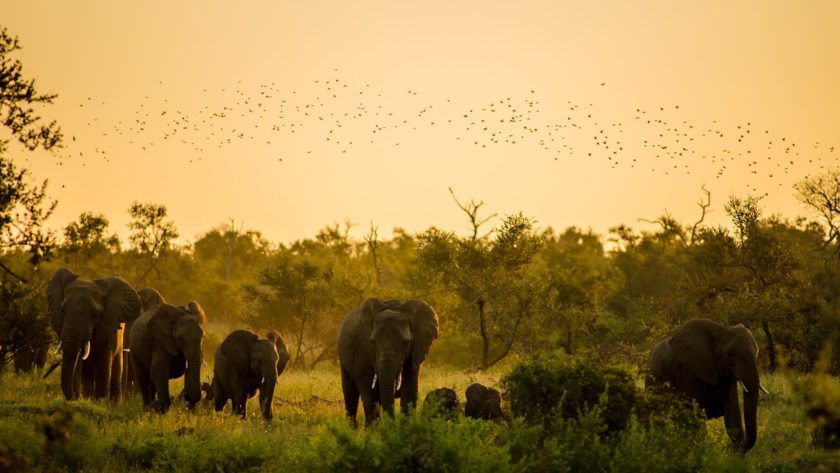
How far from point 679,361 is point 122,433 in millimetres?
10410

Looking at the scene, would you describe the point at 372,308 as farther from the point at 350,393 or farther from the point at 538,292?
the point at 538,292

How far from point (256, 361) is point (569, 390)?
7800mm

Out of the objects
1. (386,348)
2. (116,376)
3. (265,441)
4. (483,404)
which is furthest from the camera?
(116,376)

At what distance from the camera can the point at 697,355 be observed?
18.5 meters

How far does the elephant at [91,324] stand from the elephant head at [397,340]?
7.01 m

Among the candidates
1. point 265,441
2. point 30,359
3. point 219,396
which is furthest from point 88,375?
point 265,441

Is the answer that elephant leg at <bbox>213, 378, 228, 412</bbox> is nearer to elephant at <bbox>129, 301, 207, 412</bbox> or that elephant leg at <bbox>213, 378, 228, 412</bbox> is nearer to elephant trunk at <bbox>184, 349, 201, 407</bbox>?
elephant at <bbox>129, 301, 207, 412</bbox>

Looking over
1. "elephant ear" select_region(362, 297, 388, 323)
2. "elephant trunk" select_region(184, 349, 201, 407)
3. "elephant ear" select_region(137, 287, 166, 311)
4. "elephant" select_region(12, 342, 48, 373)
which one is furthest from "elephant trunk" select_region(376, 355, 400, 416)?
"elephant" select_region(12, 342, 48, 373)

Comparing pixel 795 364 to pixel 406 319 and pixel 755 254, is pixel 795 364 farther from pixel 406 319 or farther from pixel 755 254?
pixel 406 319

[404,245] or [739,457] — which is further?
[404,245]

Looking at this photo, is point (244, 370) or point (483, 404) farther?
point (244, 370)

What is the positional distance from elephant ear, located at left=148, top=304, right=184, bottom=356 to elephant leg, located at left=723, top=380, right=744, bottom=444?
36.9 feet

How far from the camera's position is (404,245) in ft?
273

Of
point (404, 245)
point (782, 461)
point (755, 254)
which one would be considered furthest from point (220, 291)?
A: point (782, 461)
